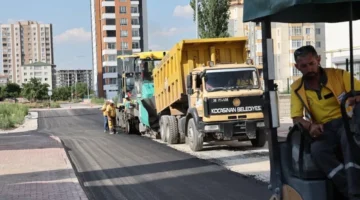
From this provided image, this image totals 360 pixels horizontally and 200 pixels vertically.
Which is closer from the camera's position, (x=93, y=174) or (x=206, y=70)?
(x=93, y=174)

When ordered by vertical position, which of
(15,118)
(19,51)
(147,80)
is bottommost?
(15,118)

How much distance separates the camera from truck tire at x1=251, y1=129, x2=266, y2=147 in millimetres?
14820

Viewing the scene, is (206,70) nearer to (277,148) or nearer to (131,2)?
(277,148)

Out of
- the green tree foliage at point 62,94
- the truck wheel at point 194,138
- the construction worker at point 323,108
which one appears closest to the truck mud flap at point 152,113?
the truck wheel at point 194,138

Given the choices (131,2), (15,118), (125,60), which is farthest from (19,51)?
(125,60)

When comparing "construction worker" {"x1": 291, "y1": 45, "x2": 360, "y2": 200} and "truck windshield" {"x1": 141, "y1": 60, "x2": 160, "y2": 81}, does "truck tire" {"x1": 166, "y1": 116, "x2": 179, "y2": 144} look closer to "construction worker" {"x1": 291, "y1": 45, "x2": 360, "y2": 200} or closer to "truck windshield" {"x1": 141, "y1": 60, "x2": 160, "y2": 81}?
"truck windshield" {"x1": 141, "y1": 60, "x2": 160, "y2": 81}

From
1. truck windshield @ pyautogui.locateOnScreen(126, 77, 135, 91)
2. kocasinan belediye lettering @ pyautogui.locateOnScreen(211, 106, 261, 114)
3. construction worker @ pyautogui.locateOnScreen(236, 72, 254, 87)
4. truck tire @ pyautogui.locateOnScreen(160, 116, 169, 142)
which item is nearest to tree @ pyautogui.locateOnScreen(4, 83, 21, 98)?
truck windshield @ pyautogui.locateOnScreen(126, 77, 135, 91)

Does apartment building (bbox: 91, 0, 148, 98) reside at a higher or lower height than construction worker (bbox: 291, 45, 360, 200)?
higher

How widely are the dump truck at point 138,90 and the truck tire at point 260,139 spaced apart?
232 inches

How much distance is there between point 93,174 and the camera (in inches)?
445

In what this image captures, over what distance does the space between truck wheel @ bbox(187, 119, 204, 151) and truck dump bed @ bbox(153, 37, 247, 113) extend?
136 cm

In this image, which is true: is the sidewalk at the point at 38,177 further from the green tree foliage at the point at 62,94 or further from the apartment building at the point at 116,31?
the green tree foliage at the point at 62,94

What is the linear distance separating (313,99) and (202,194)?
4920 millimetres

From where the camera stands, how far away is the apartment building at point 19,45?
19362 cm
